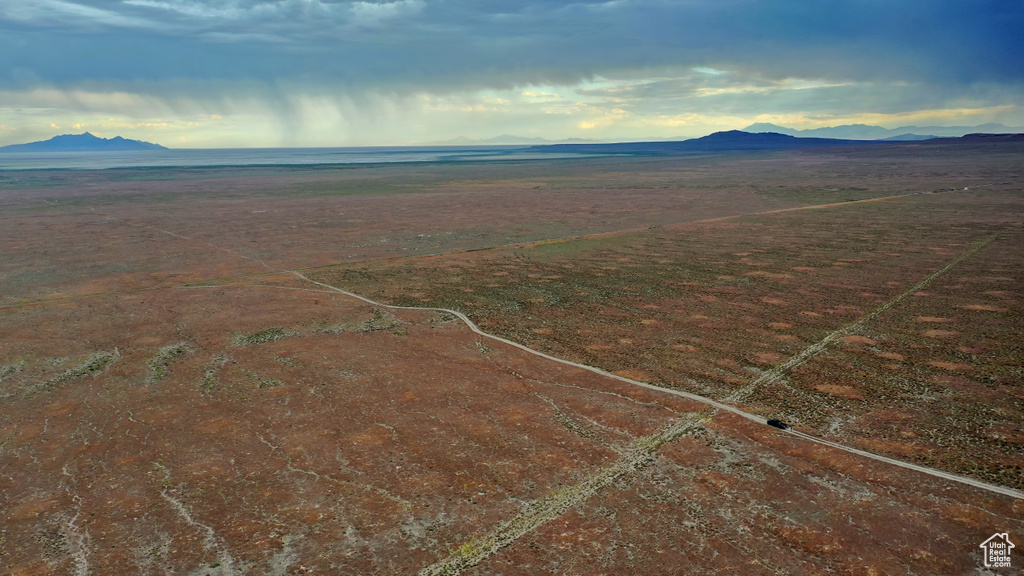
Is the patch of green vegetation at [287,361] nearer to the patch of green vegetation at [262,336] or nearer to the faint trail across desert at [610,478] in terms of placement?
the patch of green vegetation at [262,336]

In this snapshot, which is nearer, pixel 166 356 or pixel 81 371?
pixel 81 371

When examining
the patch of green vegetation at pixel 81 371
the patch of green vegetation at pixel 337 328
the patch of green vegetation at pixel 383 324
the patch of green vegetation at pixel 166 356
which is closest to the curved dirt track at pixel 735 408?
the patch of green vegetation at pixel 383 324

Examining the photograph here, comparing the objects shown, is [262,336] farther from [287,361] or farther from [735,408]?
[735,408]

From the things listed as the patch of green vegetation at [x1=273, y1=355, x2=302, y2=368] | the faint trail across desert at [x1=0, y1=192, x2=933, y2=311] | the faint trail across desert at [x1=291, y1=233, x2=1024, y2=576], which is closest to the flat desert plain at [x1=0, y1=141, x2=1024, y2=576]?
the faint trail across desert at [x1=291, y1=233, x2=1024, y2=576]

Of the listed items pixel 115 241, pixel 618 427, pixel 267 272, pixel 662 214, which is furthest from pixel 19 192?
pixel 618 427

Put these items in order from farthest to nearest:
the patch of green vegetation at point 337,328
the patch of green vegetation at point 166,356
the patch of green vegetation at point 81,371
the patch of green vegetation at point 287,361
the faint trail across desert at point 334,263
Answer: the faint trail across desert at point 334,263
the patch of green vegetation at point 337,328
the patch of green vegetation at point 287,361
the patch of green vegetation at point 166,356
the patch of green vegetation at point 81,371

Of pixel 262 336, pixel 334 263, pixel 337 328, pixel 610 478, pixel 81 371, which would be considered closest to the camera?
pixel 610 478

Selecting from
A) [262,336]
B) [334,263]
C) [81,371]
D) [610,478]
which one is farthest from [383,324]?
[334,263]

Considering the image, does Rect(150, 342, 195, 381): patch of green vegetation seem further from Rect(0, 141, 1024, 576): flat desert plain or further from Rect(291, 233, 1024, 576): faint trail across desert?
Rect(291, 233, 1024, 576): faint trail across desert
